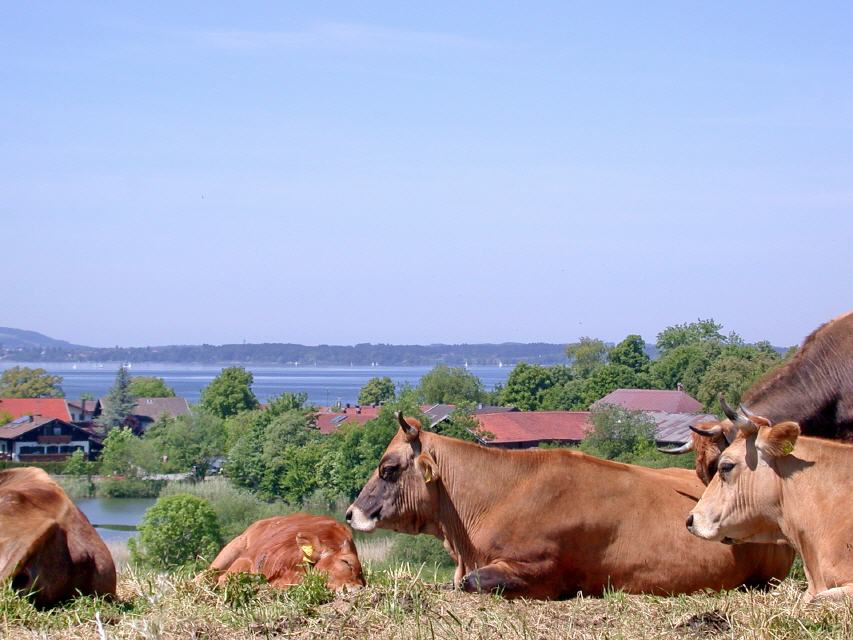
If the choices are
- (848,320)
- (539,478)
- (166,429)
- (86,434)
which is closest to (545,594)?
(539,478)

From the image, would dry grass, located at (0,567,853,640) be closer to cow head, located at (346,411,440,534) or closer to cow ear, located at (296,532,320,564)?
cow ear, located at (296,532,320,564)

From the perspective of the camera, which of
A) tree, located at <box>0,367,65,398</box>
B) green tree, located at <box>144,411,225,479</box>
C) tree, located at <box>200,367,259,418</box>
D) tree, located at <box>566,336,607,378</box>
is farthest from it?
tree, located at <box>0,367,65,398</box>

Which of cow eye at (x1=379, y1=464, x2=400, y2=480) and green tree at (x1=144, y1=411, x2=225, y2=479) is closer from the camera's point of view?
cow eye at (x1=379, y1=464, x2=400, y2=480)

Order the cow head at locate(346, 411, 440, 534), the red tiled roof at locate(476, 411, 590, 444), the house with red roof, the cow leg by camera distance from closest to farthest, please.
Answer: the cow leg, the cow head at locate(346, 411, 440, 534), the house with red roof, the red tiled roof at locate(476, 411, 590, 444)

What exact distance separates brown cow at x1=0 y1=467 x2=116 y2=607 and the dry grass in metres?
0.22

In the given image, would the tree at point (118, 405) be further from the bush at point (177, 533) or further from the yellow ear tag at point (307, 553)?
the yellow ear tag at point (307, 553)

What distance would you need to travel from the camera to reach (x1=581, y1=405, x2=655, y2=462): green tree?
84125mm

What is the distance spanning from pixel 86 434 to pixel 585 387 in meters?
59.6

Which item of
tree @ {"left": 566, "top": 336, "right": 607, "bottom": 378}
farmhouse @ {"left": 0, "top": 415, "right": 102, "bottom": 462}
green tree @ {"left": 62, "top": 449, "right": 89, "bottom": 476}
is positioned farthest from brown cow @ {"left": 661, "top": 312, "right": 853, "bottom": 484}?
tree @ {"left": 566, "top": 336, "right": 607, "bottom": 378}

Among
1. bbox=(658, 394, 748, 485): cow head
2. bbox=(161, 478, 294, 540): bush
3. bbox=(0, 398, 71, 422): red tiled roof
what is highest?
bbox=(658, 394, 748, 485): cow head

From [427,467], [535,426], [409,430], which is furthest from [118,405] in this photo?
[427,467]

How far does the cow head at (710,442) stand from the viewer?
920 centimetres

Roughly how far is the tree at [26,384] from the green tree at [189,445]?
211ft

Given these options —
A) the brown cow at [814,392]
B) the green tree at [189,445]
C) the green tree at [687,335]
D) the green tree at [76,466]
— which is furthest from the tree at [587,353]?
the brown cow at [814,392]
